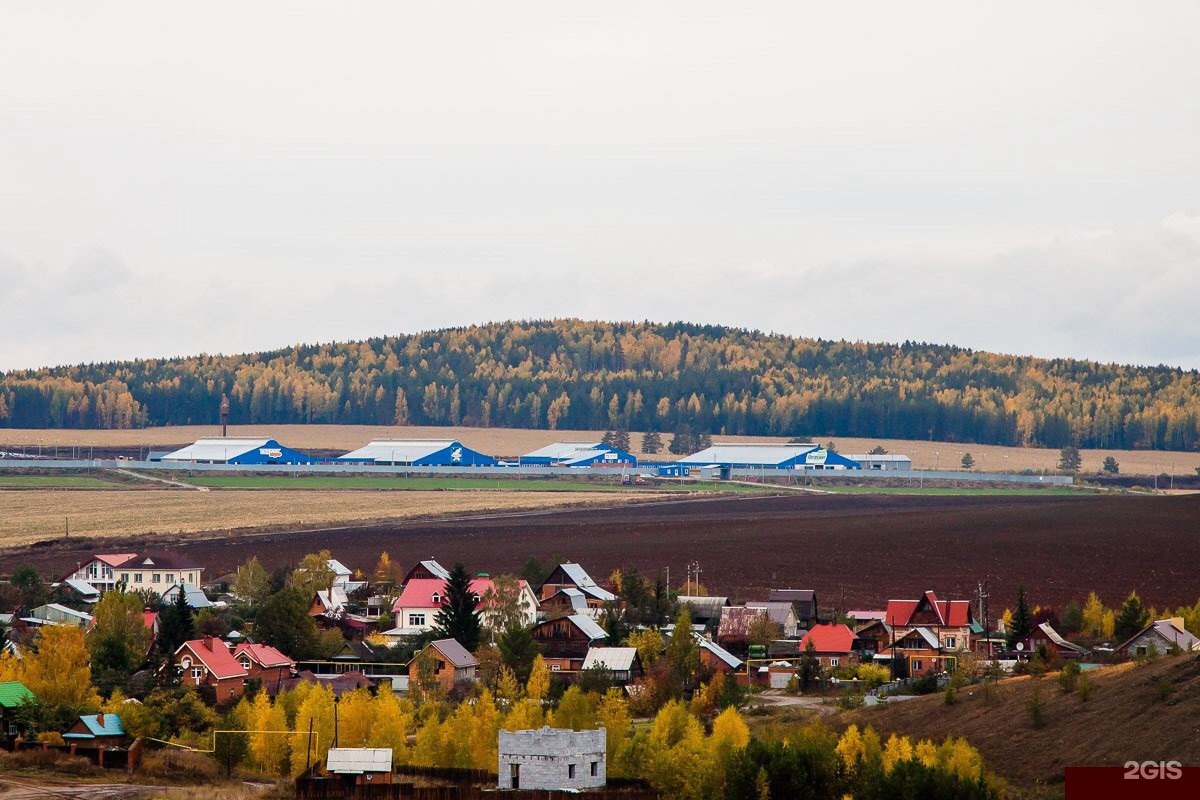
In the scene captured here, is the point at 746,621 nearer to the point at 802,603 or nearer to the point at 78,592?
the point at 802,603

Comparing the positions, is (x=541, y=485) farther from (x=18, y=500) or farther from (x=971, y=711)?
(x=971, y=711)

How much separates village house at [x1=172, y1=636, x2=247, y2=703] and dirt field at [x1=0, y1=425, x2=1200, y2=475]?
126 meters

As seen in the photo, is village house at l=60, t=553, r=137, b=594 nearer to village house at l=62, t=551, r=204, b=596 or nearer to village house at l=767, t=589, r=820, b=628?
village house at l=62, t=551, r=204, b=596

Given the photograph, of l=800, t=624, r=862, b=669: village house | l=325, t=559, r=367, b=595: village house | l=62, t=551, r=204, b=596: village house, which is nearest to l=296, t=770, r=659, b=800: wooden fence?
l=800, t=624, r=862, b=669: village house

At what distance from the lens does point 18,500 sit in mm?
114312

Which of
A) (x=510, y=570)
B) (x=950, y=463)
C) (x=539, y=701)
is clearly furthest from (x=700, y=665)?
(x=950, y=463)

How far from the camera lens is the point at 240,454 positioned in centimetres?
15962

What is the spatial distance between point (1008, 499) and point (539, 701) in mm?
79044

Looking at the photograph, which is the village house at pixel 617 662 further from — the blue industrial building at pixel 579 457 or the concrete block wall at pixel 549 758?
the blue industrial building at pixel 579 457

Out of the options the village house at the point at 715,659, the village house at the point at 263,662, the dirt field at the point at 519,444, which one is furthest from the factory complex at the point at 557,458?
the village house at the point at 263,662

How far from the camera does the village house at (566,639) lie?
55469 millimetres

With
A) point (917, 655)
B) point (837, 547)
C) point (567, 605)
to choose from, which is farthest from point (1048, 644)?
point (837, 547)

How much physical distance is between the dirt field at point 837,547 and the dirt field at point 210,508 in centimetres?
554

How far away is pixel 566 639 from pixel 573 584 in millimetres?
10116
